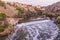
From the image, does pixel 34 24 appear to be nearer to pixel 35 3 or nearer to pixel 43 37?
pixel 43 37

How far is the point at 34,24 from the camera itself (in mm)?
6891

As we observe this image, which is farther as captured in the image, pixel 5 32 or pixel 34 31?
pixel 34 31

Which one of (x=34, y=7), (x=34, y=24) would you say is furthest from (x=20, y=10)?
(x=34, y=24)

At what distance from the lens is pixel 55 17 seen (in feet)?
24.5

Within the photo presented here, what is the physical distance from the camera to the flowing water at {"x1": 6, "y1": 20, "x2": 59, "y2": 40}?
6.63 meters

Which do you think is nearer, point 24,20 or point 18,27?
point 18,27

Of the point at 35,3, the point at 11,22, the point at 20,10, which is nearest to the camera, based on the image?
the point at 11,22

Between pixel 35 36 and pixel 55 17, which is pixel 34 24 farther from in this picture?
pixel 55 17

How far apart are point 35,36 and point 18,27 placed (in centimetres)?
61

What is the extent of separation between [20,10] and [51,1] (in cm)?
145

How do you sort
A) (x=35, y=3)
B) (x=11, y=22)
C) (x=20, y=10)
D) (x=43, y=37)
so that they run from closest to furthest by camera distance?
(x=43, y=37) < (x=11, y=22) < (x=20, y=10) < (x=35, y=3)

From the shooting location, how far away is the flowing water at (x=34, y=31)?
21.7 feet

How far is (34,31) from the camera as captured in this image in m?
6.78

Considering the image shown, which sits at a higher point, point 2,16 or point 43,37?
point 2,16
